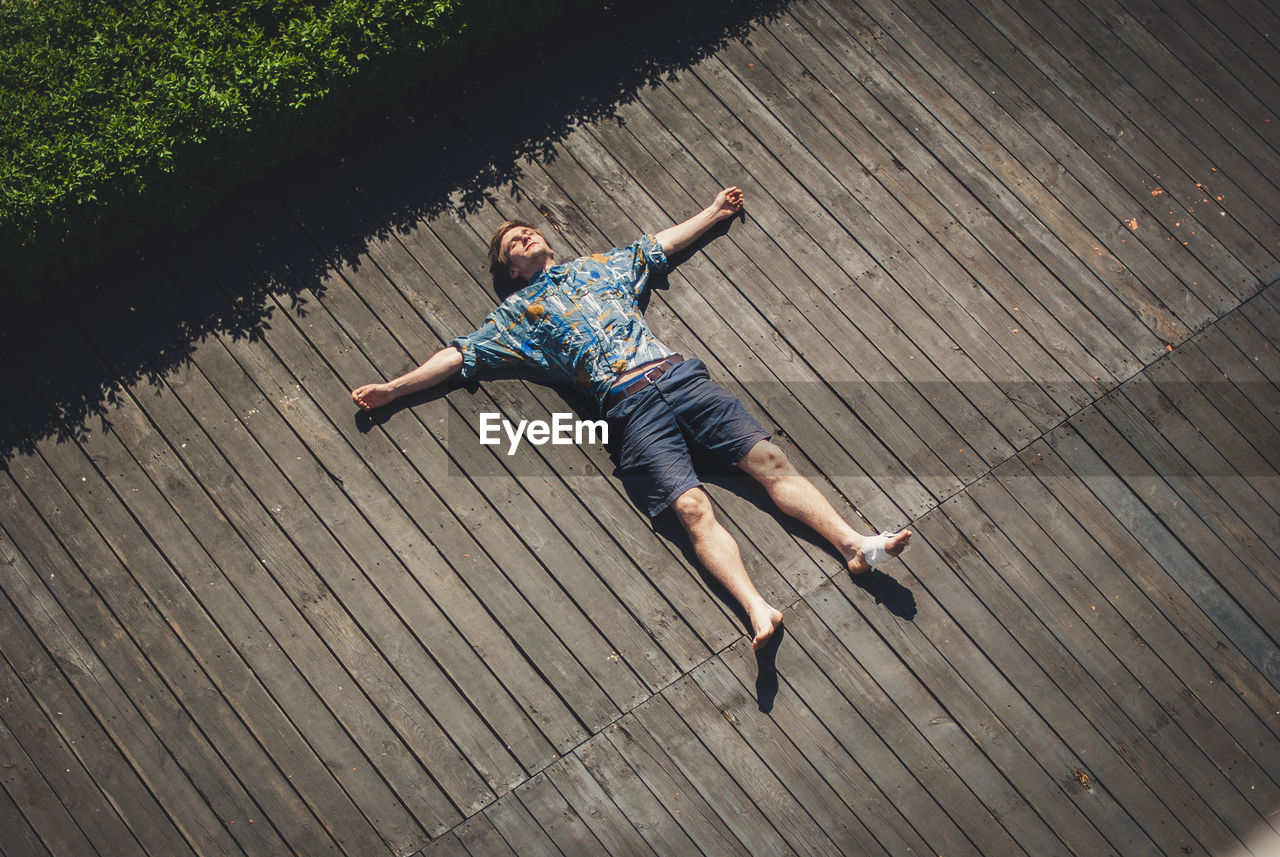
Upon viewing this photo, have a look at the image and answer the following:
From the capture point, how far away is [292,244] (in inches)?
169

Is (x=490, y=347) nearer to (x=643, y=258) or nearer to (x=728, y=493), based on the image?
(x=643, y=258)

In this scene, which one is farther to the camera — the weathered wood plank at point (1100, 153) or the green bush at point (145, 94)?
the weathered wood plank at point (1100, 153)

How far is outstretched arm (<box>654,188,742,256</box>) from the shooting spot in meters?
4.24

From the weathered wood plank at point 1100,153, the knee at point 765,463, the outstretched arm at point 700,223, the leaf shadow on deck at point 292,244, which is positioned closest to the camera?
the knee at point 765,463

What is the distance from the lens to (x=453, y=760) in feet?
12.4

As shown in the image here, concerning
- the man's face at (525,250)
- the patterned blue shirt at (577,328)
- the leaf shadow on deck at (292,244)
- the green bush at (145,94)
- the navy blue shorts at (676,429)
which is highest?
the green bush at (145,94)

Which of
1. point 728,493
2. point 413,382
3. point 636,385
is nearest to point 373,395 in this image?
point 413,382

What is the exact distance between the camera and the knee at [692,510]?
12.7 ft

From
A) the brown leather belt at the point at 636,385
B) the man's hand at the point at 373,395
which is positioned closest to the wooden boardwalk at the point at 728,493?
the man's hand at the point at 373,395

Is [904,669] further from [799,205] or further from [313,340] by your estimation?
[313,340]

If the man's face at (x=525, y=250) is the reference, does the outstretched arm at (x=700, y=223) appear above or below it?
below

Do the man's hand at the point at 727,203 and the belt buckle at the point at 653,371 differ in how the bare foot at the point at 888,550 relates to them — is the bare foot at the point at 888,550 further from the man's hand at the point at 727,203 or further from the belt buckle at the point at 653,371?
the man's hand at the point at 727,203

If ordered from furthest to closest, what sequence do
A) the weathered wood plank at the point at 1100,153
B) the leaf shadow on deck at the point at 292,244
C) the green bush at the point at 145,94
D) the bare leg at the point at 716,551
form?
1. the weathered wood plank at the point at 1100,153
2. the leaf shadow on deck at the point at 292,244
3. the bare leg at the point at 716,551
4. the green bush at the point at 145,94

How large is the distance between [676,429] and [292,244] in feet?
8.02
